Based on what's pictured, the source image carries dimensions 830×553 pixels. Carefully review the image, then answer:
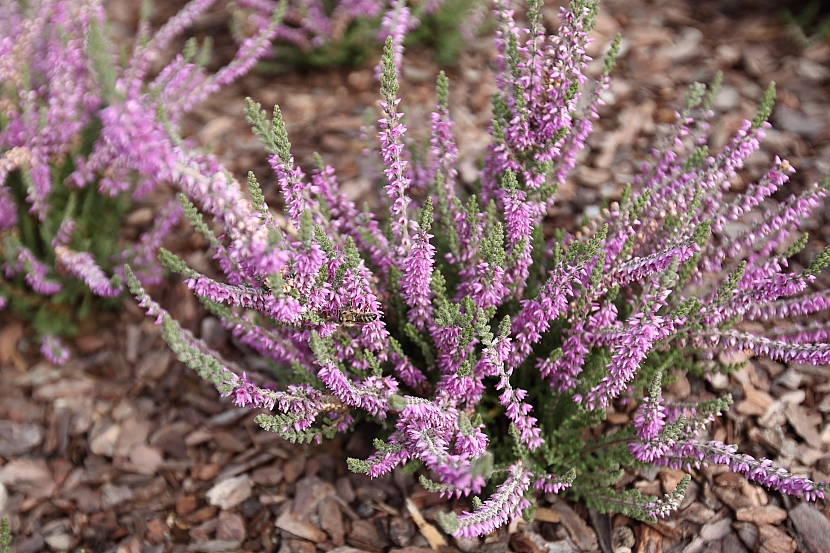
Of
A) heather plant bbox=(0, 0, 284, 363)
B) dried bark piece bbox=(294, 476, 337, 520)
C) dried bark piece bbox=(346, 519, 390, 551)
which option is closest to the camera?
dried bark piece bbox=(346, 519, 390, 551)

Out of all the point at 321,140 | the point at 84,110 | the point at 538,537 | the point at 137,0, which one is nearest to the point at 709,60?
the point at 321,140

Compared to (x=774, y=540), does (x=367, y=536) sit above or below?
below

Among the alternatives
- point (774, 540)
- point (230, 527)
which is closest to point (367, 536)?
point (230, 527)

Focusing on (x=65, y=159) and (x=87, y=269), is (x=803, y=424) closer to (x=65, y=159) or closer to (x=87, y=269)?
(x=87, y=269)

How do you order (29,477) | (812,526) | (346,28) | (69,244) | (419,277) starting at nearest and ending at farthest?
(419,277) < (812,526) < (29,477) < (69,244) < (346,28)

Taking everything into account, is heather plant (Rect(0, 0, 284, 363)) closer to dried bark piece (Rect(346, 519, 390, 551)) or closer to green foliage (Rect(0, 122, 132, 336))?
green foliage (Rect(0, 122, 132, 336))

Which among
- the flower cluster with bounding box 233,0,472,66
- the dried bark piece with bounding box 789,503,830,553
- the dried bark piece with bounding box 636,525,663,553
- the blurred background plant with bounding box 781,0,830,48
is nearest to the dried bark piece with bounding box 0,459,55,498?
the dried bark piece with bounding box 636,525,663,553
